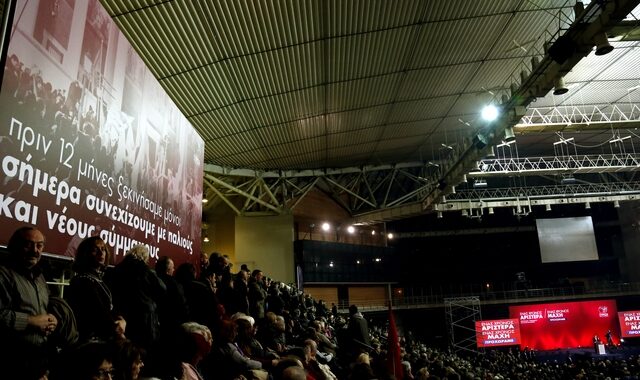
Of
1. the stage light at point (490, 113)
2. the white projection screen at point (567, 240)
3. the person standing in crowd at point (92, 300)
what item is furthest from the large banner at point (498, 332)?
the person standing in crowd at point (92, 300)

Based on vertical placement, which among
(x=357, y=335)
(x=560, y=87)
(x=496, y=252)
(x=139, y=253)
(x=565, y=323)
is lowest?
(x=565, y=323)

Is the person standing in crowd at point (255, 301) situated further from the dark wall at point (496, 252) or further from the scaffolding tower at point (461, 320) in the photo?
the dark wall at point (496, 252)

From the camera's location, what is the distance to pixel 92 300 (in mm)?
2383

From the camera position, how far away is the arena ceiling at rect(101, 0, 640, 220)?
297 inches

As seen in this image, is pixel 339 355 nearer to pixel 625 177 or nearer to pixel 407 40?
pixel 407 40

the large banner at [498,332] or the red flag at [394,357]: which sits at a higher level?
the red flag at [394,357]

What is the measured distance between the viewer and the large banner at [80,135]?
3096 millimetres

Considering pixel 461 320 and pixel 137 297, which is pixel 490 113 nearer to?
pixel 137 297

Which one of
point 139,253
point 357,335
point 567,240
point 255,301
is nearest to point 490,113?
point 357,335

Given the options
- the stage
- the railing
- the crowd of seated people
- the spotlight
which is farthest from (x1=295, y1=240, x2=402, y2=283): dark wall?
the crowd of seated people

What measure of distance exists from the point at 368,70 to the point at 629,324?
22406mm

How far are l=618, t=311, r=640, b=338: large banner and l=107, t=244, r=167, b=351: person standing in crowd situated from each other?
27225mm

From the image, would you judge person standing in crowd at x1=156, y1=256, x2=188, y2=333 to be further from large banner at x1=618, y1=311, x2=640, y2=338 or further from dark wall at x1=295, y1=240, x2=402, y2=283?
large banner at x1=618, y1=311, x2=640, y2=338

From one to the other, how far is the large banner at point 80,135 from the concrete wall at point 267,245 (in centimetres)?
1225
